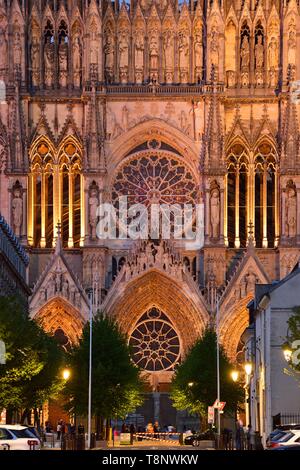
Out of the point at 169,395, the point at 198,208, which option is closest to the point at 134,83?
the point at 198,208

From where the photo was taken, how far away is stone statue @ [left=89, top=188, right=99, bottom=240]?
8594 centimetres

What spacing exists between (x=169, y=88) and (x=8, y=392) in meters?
37.5

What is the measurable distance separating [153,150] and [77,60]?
757 centimetres

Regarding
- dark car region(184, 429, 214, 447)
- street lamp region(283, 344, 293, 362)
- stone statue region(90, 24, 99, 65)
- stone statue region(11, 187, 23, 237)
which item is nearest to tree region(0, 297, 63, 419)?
dark car region(184, 429, 214, 447)

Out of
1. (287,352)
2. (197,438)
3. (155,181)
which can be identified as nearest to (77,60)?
(155,181)

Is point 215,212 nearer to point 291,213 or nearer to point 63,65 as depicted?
point 291,213

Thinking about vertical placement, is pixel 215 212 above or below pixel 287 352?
above

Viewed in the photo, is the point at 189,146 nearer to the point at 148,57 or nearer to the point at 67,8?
the point at 148,57

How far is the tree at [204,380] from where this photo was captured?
75.2 meters

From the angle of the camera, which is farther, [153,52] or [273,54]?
[153,52]

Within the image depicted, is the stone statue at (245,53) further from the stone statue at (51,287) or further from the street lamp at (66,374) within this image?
the street lamp at (66,374)

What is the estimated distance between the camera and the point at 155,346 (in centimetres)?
8831

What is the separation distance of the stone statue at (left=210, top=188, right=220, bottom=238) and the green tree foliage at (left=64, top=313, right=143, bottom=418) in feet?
45.0

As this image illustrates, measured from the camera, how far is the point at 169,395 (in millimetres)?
87812
